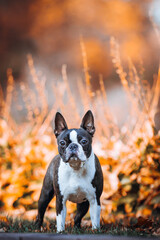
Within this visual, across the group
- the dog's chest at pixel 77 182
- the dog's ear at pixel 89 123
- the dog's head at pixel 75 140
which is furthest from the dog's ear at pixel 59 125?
the dog's chest at pixel 77 182

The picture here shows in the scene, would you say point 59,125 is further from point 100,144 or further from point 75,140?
point 100,144

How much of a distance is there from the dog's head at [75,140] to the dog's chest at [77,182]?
4.8 inches

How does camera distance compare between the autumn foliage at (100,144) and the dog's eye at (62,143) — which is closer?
the dog's eye at (62,143)

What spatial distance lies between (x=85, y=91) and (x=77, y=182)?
2.53 meters

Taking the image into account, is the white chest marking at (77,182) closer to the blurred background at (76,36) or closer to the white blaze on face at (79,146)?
the white blaze on face at (79,146)

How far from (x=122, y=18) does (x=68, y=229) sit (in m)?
3.33

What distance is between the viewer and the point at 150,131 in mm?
3566

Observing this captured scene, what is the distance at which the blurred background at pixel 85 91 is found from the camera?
3631mm

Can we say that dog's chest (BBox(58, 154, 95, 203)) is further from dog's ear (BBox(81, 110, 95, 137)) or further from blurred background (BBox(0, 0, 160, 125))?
blurred background (BBox(0, 0, 160, 125))

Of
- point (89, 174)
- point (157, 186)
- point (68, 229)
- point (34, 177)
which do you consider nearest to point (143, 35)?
point (157, 186)

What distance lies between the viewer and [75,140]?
2.19m

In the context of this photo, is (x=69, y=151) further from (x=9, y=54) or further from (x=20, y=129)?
(x=9, y=54)

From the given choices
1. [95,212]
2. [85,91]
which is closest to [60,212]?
[95,212]

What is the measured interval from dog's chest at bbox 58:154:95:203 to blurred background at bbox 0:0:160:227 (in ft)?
3.93
